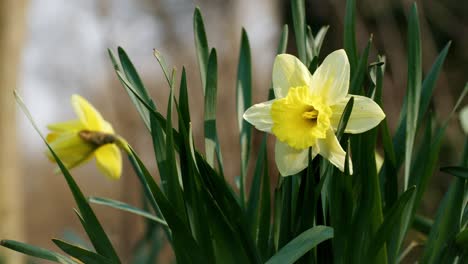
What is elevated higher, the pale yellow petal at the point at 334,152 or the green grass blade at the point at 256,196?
the pale yellow petal at the point at 334,152

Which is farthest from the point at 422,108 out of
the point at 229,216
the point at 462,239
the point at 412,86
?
the point at 229,216

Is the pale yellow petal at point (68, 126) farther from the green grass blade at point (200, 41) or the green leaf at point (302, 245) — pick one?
the green leaf at point (302, 245)

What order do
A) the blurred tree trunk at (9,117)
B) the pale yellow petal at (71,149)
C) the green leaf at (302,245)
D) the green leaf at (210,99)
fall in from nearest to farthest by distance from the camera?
the green leaf at (302,245) < the green leaf at (210,99) < the pale yellow petal at (71,149) < the blurred tree trunk at (9,117)

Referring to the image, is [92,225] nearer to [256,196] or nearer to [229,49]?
[256,196]

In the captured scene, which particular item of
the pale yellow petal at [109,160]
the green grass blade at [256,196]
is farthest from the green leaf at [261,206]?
the pale yellow petal at [109,160]

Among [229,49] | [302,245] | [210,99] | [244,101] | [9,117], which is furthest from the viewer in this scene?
[229,49]

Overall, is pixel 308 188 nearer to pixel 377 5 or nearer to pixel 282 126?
pixel 282 126

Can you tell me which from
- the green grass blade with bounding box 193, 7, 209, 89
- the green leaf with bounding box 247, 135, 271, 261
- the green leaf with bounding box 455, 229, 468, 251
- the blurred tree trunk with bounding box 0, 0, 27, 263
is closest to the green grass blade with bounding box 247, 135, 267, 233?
the green leaf with bounding box 247, 135, 271, 261
